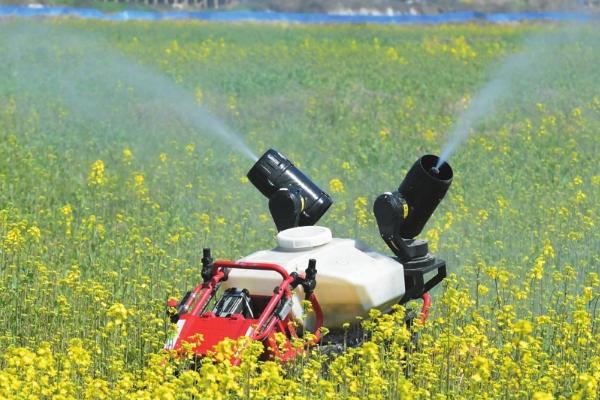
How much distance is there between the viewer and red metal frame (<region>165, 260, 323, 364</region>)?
21.6ft

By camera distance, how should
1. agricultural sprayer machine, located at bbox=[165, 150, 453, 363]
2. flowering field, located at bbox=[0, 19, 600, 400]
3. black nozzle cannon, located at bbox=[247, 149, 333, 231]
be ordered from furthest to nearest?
black nozzle cannon, located at bbox=[247, 149, 333, 231], agricultural sprayer machine, located at bbox=[165, 150, 453, 363], flowering field, located at bbox=[0, 19, 600, 400]

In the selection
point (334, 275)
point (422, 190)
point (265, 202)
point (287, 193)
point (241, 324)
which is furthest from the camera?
point (265, 202)

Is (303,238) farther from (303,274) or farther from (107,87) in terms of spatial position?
(107,87)

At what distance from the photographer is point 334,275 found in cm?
701

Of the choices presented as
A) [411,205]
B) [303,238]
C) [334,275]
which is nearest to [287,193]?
[303,238]

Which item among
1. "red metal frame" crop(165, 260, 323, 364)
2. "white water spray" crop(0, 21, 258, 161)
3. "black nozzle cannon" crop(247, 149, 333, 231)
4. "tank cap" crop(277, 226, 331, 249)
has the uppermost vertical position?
"black nozzle cannon" crop(247, 149, 333, 231)

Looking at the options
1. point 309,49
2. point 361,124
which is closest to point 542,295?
point 361,124

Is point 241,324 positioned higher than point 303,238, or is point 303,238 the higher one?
point 303,238

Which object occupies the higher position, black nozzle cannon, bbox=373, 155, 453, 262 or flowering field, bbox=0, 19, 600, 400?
black nozzle cannon, bbox=373, 155, 453, 262

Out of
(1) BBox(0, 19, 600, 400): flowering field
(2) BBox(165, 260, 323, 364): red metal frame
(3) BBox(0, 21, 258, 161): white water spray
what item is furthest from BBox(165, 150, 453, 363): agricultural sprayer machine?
(3) BBox(0, 21, 258, 161): white water spray

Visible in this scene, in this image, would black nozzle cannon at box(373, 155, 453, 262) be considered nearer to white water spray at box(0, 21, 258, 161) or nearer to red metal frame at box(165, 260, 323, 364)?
red metal frame at box(165, 260, 323, 364)

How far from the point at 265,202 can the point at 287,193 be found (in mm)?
4312

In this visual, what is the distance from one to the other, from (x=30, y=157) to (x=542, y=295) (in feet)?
21.8

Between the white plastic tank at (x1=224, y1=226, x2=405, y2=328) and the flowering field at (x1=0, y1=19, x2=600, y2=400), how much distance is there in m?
0.19
